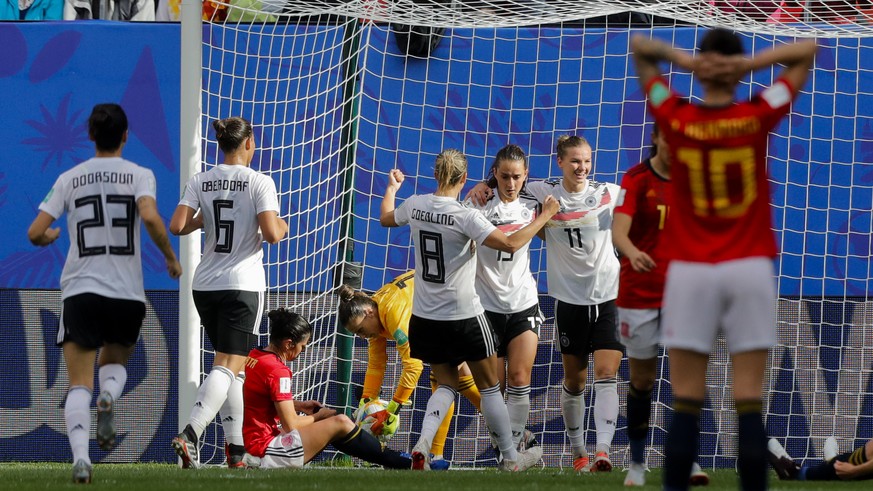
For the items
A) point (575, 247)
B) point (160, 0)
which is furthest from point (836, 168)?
point (160, 0)

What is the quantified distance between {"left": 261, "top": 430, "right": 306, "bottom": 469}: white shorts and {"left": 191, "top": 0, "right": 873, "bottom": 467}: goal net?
1832 millimetres

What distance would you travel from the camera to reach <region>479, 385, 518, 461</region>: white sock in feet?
24.0

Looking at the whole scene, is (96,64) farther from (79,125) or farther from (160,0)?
(160,0)

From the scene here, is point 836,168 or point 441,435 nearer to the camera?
point 441,435

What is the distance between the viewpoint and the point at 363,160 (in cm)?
1019

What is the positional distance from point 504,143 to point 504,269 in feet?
7.83

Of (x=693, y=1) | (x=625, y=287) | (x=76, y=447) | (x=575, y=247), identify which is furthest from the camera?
(x=693, y=1)

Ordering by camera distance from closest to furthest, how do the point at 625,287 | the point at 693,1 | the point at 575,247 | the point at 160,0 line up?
the point at 625,287
the point at 575,247
the point at 693,1
the point at 160,0

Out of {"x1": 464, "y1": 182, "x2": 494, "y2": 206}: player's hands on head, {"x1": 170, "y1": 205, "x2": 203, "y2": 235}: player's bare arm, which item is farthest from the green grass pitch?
{"x1": 464, "y1": 182, "x2": 494, "y2": 206}: player's hands on head

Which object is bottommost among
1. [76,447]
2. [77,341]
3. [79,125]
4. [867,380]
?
[867,380]

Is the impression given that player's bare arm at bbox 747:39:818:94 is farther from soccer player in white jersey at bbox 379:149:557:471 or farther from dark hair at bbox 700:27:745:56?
soccer player in white jersey at bbox 379:149:557:471

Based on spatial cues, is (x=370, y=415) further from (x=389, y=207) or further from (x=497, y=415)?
(x=389, y=207)

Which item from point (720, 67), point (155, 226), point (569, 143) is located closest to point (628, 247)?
point (720, 67)

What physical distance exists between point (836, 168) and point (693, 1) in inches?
86.1
